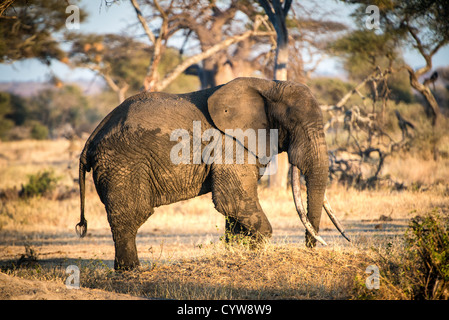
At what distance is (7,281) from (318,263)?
11.4ft

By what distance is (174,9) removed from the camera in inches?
593

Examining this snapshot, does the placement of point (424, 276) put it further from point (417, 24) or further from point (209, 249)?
point (417, 24)

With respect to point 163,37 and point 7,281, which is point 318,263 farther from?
point 163,37

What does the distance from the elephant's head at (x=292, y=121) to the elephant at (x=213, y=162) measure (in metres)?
0.01

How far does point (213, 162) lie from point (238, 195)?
21.5 inches

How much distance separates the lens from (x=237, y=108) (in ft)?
21.3

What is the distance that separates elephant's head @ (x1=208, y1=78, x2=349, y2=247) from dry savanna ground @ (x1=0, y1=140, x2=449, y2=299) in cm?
63

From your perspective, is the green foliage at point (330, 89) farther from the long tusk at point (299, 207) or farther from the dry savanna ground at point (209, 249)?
the long tusk at point (299, 207)

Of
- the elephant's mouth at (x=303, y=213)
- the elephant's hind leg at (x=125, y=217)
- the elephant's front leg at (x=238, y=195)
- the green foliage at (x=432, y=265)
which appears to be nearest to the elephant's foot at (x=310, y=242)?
the elephant's mouth at (x=303, y=213)

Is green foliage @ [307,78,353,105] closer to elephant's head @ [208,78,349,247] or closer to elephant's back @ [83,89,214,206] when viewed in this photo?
elephant's head @ [208,78,349,247]

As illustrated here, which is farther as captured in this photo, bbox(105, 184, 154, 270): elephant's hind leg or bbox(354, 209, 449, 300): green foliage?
bbox(105, 184, 154, 270): elephant's hind leg

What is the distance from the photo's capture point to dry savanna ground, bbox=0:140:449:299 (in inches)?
205

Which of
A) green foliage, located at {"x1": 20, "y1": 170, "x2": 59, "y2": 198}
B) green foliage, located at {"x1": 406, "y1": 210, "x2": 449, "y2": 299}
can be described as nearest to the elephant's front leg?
green foliage, located at {"x1": 406, "y1": 210, "x2": 449, "y2": 299}
